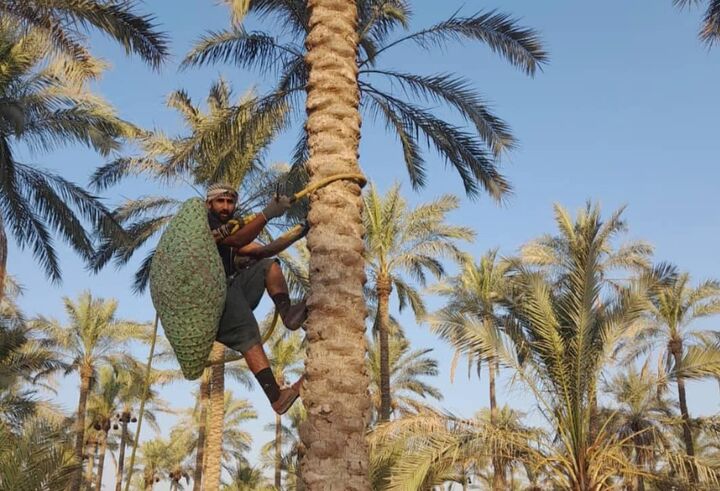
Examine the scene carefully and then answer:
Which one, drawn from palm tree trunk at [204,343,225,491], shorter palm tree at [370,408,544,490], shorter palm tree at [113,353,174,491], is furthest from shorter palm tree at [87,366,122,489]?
shorter palm tree at [370,408,544,490]

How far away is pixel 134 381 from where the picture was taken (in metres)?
29.3

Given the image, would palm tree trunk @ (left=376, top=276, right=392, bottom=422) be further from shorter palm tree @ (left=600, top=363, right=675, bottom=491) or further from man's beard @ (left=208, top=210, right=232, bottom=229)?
man's beard @ (left=208, top=210, right=232, bottom=229)

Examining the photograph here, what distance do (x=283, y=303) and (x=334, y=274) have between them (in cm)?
40

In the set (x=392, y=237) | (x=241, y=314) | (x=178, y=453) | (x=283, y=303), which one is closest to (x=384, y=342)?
(x=392, y=237)

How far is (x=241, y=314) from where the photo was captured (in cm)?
380

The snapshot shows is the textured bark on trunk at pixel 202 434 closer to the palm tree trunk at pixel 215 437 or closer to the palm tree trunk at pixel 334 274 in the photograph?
the palm tree trunk at pixel 215 437

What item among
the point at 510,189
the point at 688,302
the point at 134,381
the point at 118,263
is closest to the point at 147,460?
the point at 134,381

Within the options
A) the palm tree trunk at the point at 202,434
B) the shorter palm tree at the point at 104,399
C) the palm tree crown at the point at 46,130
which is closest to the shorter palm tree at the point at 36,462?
the palm tree crown at the point at 46,130

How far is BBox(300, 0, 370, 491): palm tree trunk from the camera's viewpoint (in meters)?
3.47

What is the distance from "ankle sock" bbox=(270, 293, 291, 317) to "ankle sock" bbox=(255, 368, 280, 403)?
13.5 inches

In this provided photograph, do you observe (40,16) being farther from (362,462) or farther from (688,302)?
(688,302)

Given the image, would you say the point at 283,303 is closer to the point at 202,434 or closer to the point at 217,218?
A: the point at 217,218

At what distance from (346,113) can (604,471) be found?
10.2 metres

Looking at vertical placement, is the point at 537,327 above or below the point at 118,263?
below
